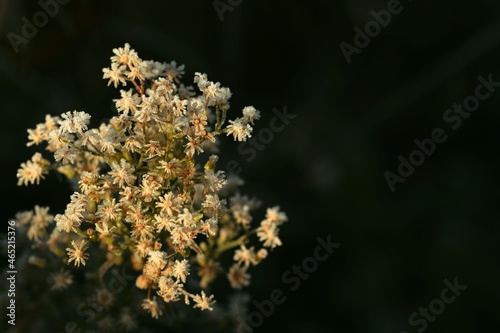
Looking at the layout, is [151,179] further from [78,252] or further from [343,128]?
[343,128]

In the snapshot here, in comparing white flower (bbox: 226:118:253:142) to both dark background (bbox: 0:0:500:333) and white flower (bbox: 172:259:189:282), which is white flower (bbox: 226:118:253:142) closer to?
white flower (bbox: 172:259:189:282)

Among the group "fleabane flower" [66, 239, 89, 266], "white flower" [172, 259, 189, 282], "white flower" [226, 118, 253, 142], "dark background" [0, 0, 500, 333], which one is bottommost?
"white flower" [172, 259, 189, 282]

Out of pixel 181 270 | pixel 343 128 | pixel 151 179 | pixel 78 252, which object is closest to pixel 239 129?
pixel 151 179

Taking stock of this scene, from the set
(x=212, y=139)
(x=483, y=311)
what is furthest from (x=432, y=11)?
(x=212, y=139)

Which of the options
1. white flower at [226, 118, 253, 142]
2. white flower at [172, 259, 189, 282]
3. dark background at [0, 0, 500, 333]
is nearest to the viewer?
white flower at [172, 259, 189, 282]

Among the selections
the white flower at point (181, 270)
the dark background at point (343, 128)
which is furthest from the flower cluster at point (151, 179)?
the dark background at point (343, 128)

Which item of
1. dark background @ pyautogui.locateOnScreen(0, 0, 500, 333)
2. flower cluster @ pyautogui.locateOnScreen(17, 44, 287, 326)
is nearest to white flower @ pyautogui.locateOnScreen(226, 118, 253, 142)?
flower cluster @ pyautogui.locateOnScreen(17, 44, 287, 326)

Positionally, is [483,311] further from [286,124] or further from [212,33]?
[212,33]

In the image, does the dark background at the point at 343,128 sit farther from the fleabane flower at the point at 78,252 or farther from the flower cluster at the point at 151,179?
the fleabane flower at the point at 78,252
